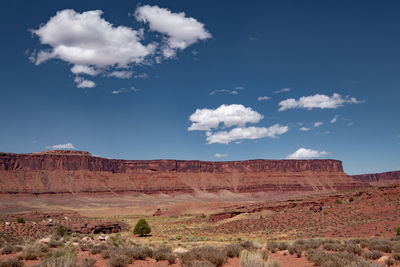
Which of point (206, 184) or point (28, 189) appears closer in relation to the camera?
point (28, 189)

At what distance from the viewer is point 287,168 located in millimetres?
161875

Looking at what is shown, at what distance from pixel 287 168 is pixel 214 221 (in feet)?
405

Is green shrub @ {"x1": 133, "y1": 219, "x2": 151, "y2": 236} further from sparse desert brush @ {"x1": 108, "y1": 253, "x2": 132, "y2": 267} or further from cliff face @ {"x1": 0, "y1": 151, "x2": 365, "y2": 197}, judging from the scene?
cliff face @ {"x1": 0, "y1": 151, "x2": 365, "y2": 197}

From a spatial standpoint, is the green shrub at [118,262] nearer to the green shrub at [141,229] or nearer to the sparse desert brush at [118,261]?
the sparse desert brush at [118,261]

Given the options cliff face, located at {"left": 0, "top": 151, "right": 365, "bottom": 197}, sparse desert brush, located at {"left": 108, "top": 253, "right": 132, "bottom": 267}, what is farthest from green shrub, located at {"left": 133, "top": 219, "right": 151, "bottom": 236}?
cliff face, located at {"left": 0, "top": 151, "right": 365, "bottom": 197}

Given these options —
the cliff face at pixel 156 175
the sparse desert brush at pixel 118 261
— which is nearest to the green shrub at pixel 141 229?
A: the sparse desert brush at pixel 118 261

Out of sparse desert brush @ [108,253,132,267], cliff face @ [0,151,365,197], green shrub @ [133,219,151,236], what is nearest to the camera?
sparse desert brush @ [108,253,132,267]

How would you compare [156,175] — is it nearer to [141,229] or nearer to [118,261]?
[141,229]

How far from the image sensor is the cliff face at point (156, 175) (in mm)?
119000

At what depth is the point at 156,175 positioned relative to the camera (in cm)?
15125

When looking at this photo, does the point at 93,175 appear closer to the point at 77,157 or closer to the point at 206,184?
the point at 77,157

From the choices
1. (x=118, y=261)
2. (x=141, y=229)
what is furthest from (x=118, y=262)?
(x=141, y=229)

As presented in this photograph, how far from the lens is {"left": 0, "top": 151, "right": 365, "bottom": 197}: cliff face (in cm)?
11900

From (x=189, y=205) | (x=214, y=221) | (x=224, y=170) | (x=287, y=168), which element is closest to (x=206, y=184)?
(x=224, y=170)
